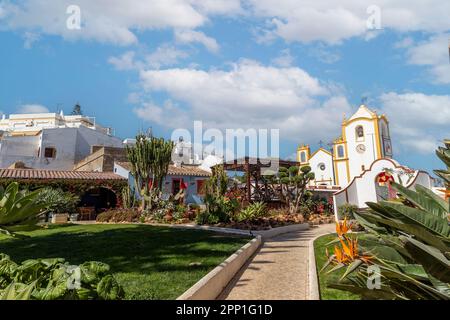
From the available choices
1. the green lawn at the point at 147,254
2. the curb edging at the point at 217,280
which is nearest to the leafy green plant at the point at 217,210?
the green lawn at the point at 147,254

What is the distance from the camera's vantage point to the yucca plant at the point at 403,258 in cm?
154

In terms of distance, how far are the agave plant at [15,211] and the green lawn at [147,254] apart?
1826mm

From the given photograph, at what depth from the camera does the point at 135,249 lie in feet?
26.5

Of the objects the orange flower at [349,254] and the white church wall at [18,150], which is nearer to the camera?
the orange flower at [349,254]

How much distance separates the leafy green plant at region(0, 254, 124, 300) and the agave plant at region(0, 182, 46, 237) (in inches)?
62.9

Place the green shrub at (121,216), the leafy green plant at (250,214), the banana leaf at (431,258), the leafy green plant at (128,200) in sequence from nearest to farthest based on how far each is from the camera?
the banana leaf at (431,258)
the leafy green plant at (250,214)
the green shrub at (121,216)
the leafy green plant at (128,200)

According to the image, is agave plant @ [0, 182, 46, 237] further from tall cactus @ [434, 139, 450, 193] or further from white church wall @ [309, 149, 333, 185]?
white church wall @ [309, 149, 333, 185]

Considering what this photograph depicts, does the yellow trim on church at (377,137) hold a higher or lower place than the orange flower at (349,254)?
higher

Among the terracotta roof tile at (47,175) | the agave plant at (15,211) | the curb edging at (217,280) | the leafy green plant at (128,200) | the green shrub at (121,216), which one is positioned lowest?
the curb edging at (217,280)

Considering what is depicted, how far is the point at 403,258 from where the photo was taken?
178 cm

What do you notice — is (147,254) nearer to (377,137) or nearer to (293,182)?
(293,182)

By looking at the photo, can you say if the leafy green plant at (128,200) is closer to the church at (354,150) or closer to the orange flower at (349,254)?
the orange flower at (349,254)

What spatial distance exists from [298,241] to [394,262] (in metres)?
9.95
